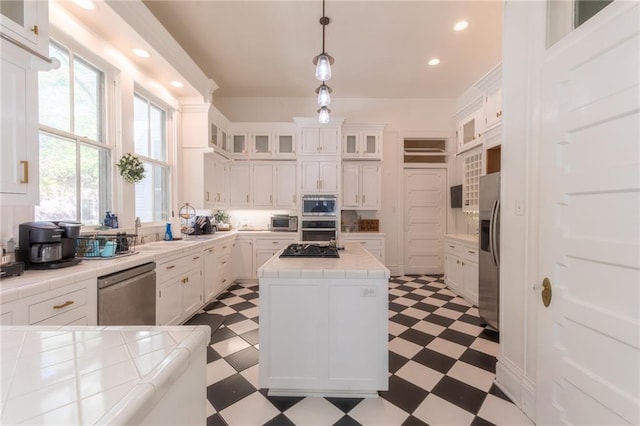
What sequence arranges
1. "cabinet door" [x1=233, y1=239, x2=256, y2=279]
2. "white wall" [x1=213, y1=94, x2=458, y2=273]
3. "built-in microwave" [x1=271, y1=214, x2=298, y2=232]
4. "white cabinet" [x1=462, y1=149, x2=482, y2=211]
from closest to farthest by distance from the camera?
"white cabinet" [x1=462, y1=149, x2=482, y2=211], "cabinet door" [x1=233, y1=239, x2=256, y2=279], "built-in microwave" [x1=271, y1=214, x2=298, y2=232], "white wall" [x1=213, y1=94, x2=458, y2=273]

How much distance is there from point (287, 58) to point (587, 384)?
4237 mm

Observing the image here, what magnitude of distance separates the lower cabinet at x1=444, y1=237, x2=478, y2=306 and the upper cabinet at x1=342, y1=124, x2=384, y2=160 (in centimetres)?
200

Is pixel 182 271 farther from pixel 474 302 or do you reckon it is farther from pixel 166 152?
pixel 474 302

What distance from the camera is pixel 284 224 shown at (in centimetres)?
468

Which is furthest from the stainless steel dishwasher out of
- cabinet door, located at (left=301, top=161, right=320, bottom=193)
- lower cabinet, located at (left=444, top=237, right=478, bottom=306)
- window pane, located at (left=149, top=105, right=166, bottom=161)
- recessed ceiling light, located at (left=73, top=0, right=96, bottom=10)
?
lower cabinet, located at (left=444, top=237, right=478, bottom=306)

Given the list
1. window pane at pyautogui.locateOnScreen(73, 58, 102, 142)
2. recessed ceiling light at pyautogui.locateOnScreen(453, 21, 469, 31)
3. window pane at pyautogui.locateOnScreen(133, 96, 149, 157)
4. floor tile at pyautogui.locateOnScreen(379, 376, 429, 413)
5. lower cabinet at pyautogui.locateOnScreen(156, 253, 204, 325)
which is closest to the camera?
A: floor tile at pyautogui.locateOnScreen(379, 376, 429, 413)

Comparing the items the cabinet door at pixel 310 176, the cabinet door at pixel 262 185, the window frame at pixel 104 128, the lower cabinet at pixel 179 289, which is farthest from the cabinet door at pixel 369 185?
the window frame at pixel 104 128

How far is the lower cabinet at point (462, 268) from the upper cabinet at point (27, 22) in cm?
433

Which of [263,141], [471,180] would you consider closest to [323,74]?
[263,141]

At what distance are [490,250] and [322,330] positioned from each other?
2.12 m

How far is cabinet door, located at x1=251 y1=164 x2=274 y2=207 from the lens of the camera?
15.6 feet

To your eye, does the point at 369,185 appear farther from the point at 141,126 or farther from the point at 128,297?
the point at 128,297

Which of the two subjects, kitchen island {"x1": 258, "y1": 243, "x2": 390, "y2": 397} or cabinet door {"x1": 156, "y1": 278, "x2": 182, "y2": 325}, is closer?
kitchen island {"x1": 258, "y1": 243, "x2": 390, "y2": 397}

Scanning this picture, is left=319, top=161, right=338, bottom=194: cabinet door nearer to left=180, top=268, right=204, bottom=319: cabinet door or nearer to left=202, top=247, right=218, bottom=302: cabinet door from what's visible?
left=202, top=247, right=218, bottom=302: cabinet door
